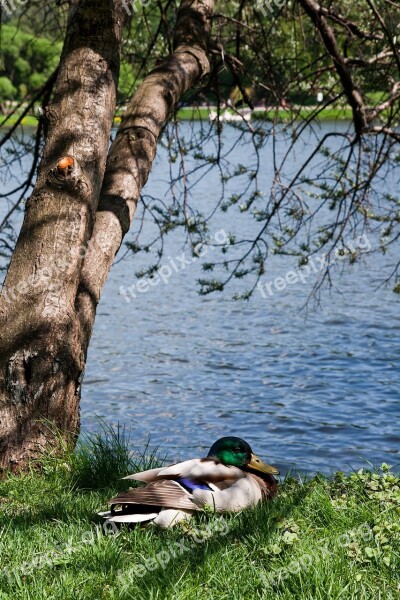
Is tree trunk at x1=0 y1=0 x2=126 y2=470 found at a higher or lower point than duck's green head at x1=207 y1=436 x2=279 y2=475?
higher

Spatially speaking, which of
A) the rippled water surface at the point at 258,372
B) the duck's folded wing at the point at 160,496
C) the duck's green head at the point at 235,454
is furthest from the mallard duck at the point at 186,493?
the rippled water surface at the point at 258,372

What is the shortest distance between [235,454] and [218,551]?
1300mm

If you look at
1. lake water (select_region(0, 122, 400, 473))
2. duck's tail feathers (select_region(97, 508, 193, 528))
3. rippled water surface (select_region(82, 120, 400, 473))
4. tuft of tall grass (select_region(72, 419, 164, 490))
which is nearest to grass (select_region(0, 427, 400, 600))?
duck's tail feathers (select_region(97, 508, 193, 528))

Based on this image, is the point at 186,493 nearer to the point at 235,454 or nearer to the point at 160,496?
the point at 160,496

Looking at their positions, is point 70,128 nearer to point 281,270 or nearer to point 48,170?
point 48,170

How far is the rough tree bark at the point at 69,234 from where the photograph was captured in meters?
5.52

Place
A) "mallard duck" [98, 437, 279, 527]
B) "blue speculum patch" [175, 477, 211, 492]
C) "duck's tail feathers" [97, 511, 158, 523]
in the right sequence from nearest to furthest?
"duck's tail feathers" [97, 511, 158, 523] → "mallard duck" [98, 437, 279, 527] → "blue speculum patch" [175, 477, 211, 492]

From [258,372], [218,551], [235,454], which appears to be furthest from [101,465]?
[258,372]

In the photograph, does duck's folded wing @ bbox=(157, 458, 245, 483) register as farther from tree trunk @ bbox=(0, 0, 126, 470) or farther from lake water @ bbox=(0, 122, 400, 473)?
lake water @ bbox=(0, 122, 400, 473)

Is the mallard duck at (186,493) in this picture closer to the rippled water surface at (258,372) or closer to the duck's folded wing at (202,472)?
the duck's folded wing at (202,472)

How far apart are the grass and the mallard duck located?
0.09 meters

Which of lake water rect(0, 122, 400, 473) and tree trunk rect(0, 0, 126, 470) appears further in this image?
lake water rect(0, 122, 400, 473)

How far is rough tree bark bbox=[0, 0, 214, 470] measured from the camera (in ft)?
18.1

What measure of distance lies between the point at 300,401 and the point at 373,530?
7.53 m
